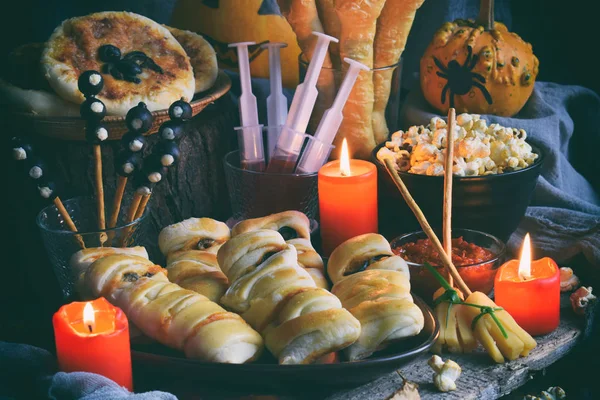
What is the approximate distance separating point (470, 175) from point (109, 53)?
0.75 m

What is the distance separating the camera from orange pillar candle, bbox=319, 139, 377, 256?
1.39 meters

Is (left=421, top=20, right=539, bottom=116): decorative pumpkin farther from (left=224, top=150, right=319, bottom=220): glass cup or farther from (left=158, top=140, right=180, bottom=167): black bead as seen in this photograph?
(left=158, top=140, right=180, bottom=167): black bead

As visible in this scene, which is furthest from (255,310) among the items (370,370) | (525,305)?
(525,305)

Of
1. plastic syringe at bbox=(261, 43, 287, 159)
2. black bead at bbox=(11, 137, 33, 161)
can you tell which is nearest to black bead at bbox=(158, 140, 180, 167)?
black bead at bbox=(11, 137, 33, 161)

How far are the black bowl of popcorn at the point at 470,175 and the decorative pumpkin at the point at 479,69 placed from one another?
30 centimetres

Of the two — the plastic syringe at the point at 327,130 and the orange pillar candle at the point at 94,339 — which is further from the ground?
the plastic syringe at the point at 327,130

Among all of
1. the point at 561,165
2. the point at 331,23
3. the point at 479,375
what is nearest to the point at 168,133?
the point at 331,23

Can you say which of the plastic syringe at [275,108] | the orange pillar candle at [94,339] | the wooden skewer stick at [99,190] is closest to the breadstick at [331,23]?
the plastic syringe at [275,108]

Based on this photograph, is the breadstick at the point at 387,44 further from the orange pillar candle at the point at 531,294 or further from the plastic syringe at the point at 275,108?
the orange pillar candle at the point at 531,294

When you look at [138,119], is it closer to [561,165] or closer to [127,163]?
[127,163]

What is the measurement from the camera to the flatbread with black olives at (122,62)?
141 centimetres

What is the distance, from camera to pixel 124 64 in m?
1.45

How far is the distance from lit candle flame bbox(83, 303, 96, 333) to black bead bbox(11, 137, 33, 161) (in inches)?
14.1

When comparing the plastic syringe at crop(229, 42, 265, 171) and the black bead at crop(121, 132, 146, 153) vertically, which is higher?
the black bead at crop(121, 132, 146, 153)
